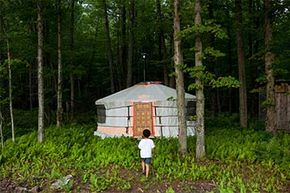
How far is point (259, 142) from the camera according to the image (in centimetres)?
1265

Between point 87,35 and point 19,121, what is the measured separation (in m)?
10.7

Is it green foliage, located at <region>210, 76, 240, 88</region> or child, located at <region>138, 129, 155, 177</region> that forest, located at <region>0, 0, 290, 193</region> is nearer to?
green foliage, located at <region>210, 76, 240, 88</region>

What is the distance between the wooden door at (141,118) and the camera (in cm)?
1553

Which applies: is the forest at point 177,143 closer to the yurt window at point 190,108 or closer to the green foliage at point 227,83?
the green foliage at point 227,83

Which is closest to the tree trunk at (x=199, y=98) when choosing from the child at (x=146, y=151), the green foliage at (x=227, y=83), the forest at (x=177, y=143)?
the forest at (x=177, y=143)

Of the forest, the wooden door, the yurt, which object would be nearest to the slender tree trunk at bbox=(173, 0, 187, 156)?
the forest

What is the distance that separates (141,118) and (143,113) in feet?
0.70

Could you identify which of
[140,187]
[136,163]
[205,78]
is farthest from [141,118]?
[140,187]

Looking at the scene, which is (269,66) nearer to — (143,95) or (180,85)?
(180,85)

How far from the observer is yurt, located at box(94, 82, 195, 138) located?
15445 mm

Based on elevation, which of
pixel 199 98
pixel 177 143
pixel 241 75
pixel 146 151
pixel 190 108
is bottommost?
pixel 177 143

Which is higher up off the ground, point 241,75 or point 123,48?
point 123,48

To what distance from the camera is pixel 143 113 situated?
51.4ft

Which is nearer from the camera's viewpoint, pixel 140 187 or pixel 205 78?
pixel 140 187
